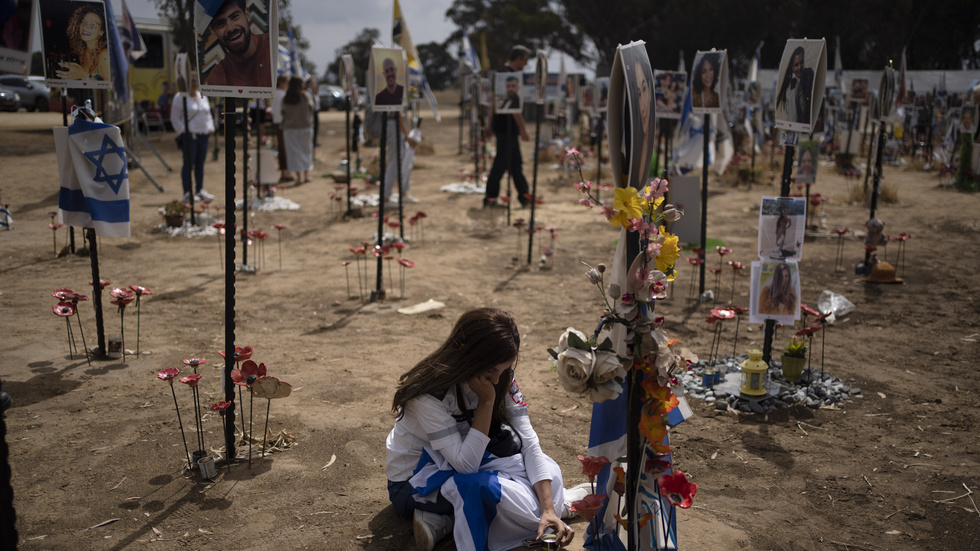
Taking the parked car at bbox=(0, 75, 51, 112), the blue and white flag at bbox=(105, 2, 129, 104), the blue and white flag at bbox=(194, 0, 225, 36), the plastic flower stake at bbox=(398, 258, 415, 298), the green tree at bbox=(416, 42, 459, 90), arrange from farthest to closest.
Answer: the green tree at bbox=(416, 42, 459, 90) < the parked car at bbox=(0, 75, 51, 112) < the plastic flower stake at bbox=(398, 258, 415, 298) < the blue and white flag at bbox=(105, 2, 129, 104) < the blue and white flag at bbox=(194, 0, 225, 36)

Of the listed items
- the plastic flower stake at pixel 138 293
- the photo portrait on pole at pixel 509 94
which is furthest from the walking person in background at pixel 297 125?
the plastic flower stake at pixel 138 293

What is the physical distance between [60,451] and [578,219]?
28.2 ft

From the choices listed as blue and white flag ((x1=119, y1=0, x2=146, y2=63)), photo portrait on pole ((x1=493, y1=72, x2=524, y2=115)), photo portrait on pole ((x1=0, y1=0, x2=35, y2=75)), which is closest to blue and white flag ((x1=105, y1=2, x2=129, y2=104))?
blue and white flag ((x1=119, y1=0, x2=146, y2=63))

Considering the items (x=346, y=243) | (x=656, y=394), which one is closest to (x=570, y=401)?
(x=656, y=394)

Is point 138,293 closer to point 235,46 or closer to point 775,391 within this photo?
point 235,46

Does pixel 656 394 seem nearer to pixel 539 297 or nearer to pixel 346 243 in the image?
pixel 539 297

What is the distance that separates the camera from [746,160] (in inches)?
655

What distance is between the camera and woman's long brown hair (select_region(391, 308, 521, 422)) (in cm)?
266

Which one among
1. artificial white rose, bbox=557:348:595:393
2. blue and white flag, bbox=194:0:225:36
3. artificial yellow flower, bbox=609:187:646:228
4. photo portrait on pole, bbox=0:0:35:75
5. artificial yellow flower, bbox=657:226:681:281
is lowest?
artificial white rose, bbox=557:348:595:393

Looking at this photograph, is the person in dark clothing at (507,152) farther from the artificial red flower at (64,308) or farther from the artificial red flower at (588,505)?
the artificial red flower at (588,505)

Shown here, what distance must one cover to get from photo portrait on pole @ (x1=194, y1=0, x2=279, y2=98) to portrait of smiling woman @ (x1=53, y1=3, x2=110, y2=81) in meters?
1.70

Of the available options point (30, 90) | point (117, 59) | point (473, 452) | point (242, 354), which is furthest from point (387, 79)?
point (30, 90)

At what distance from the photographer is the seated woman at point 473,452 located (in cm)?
265

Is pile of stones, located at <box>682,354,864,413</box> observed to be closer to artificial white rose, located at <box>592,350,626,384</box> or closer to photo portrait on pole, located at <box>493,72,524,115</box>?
artificial white rose, located at <box>592,350,626,384</box>
